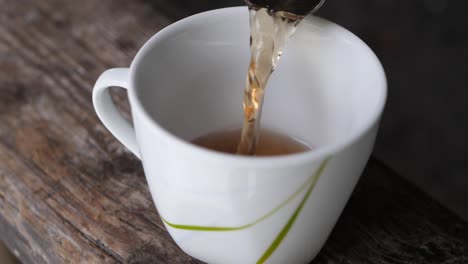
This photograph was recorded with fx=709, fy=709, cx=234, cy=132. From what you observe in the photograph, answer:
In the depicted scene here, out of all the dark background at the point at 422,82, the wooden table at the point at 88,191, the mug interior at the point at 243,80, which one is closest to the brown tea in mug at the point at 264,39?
the mug interior at the point at 243,80

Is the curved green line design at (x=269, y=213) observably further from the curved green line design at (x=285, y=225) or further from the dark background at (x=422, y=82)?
the dark background at (x=422, y=82)

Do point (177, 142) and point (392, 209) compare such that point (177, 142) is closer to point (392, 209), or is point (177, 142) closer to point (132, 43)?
point (392, 209)

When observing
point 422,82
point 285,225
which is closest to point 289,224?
point 285,225

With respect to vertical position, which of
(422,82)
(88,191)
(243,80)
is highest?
(243,80)

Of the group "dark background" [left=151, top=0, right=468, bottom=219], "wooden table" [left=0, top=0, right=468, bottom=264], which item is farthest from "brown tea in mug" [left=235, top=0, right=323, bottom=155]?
"dark background" [left=151, top=0, right=468, bottom=219]

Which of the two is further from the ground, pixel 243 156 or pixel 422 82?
pixel 243 156

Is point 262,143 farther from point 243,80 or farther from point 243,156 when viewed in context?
point 243,156
